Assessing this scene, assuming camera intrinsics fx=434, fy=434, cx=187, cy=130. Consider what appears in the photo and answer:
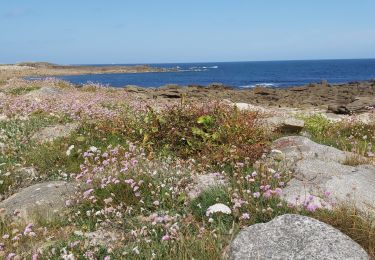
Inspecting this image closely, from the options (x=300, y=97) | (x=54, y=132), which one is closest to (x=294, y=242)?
(x=54, y=132)

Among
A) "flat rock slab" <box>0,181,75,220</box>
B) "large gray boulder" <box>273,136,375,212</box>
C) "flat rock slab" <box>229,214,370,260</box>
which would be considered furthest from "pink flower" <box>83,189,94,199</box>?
"large gray boulder" <box>273,136,375,212</box>

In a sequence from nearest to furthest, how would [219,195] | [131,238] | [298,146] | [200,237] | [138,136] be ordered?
[200,237] < [131,238] < [219,195] < [298,146] < [138,136]

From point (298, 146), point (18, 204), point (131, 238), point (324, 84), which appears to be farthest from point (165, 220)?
point (324, 84)

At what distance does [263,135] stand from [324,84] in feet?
129

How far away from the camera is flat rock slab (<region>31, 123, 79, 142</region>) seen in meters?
10.4

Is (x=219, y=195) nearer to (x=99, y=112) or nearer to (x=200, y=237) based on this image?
(x=200, y=237)

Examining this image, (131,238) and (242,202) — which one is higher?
(242,202)

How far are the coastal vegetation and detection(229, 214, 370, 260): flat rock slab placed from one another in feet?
0.68

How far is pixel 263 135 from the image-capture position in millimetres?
8859

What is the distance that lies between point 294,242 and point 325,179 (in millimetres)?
2372

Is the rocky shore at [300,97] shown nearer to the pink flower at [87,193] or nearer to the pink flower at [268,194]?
the pink flower at [268,194]

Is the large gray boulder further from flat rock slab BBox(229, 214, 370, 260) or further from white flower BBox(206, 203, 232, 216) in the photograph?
white flower BBox(206, 203, 232, 216)

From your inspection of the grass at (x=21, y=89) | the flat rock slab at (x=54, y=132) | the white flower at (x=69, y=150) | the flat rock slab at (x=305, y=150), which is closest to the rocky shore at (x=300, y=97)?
the grass at (x=21, y=89)

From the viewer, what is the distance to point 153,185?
647cm
